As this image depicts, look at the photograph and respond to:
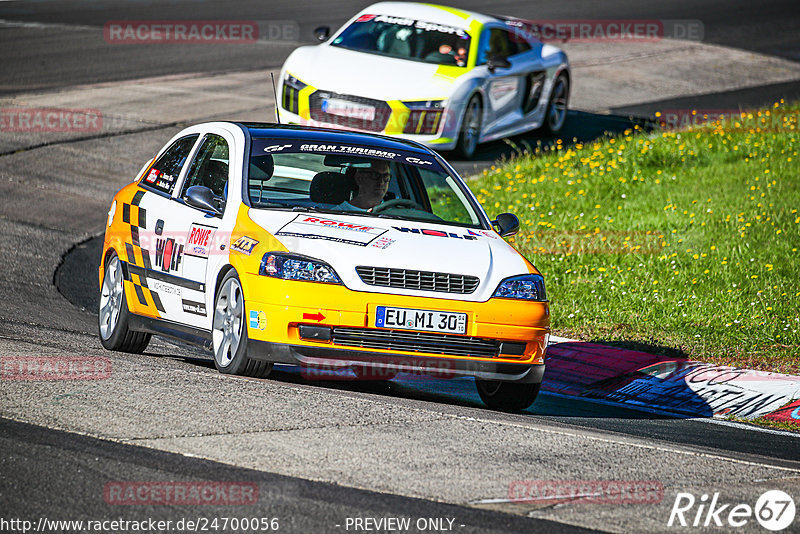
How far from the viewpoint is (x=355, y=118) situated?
15.9 metres

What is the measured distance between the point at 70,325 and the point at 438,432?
464 cm

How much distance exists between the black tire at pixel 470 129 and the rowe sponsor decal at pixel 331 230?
350 inches

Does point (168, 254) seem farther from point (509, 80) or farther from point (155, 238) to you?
point (509, 80)

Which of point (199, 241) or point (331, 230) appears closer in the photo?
point (331, 230)

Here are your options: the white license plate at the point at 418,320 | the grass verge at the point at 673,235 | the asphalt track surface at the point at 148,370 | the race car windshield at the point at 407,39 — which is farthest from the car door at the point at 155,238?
the race car windshield at the point at 407,39

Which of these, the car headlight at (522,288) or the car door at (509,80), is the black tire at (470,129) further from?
the car headlight at (522,288)

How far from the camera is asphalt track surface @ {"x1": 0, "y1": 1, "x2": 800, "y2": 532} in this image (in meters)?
5.38

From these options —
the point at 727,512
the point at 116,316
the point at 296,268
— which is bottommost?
the point at 116,316

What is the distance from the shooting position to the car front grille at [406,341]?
24.7 ft

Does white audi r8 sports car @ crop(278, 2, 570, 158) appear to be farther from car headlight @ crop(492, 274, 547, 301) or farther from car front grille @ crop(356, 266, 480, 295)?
car front grille @ crop(356, 266, 480, 295)

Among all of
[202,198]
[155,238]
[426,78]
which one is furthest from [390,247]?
[426,78]

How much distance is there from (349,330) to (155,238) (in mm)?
2000

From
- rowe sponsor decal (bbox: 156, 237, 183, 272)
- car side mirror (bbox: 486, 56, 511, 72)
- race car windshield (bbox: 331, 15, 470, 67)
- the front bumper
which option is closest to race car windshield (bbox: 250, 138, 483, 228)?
rowe sponsor decal (bbox: 156, 237, 183, 272)

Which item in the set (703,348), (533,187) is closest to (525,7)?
(533,187)
